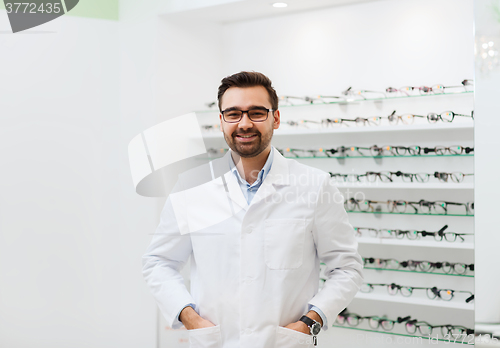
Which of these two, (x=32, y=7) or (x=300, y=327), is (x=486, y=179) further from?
(x=32, y=7)

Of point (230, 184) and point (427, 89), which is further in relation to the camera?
point (427, 89)

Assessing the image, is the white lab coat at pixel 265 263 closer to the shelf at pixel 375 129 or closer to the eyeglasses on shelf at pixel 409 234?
the shelf at pixel 375 129

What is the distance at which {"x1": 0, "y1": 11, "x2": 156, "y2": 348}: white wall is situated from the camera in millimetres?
3266

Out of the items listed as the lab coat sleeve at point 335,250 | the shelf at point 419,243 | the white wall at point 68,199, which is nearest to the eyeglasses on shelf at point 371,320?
the shelf at point 419,243

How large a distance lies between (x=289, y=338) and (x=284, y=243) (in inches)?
11.9

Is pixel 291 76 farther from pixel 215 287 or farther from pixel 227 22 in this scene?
pixel 215 287

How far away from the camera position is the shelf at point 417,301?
112 inches

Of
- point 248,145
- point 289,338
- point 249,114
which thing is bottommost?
point 289,338

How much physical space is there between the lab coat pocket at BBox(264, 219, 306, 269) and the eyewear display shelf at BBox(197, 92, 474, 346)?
144cm

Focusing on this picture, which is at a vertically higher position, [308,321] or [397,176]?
[397,176]

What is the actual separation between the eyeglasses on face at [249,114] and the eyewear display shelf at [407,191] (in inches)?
57.2

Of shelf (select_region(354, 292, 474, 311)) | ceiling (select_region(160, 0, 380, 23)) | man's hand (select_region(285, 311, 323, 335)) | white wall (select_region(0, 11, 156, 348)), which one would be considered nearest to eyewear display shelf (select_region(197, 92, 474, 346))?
shelf (select_region(354, 292, 474, 311))

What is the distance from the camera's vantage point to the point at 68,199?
11.4ft

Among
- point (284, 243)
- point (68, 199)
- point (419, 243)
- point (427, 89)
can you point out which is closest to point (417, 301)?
point (419, 243)
